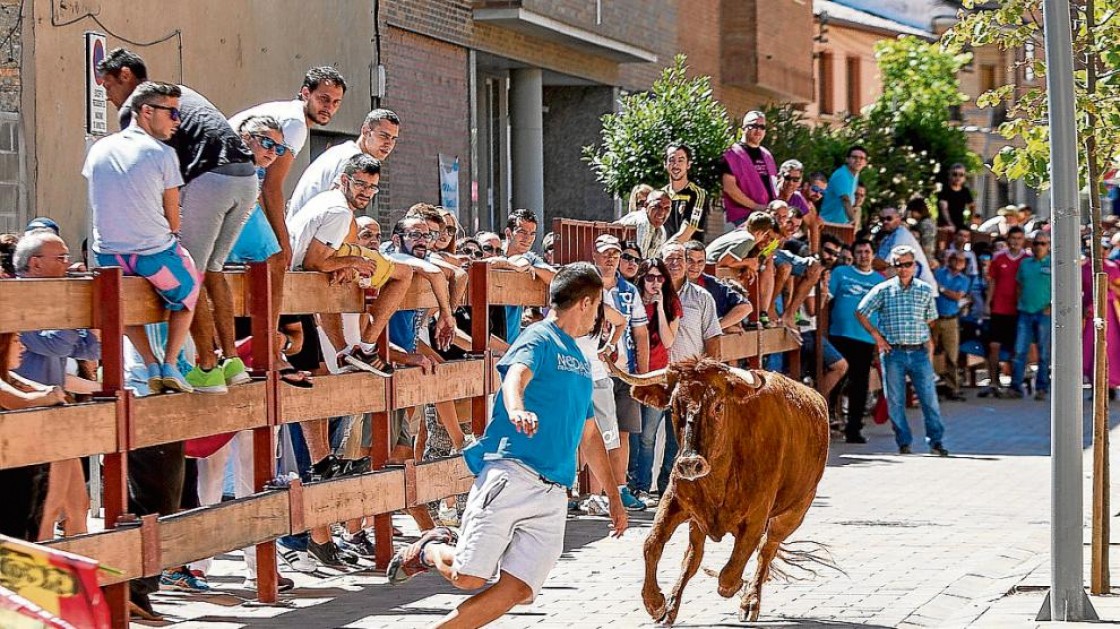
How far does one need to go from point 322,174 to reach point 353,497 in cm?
205

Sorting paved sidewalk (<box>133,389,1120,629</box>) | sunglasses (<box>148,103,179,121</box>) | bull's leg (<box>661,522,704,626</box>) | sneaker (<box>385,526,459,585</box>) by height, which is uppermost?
sunglasses (<box>148,103,179,121</box>)

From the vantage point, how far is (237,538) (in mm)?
10078

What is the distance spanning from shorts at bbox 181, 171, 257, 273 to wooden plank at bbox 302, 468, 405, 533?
1474 millimetres

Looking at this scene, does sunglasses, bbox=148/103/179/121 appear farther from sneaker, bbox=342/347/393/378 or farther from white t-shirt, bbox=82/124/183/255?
sneaker, bbox=342/347/393/378

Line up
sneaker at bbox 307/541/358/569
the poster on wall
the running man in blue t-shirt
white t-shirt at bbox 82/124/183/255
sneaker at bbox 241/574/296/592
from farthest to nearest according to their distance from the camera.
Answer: the poster on wall
sneaker at bbox 307/541/358/569
sneaker at bbox 241/574/296/592
white t-shirt at bbox 82/124/183/255
the running man in blue t-shirt

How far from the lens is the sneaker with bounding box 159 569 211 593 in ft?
36.0

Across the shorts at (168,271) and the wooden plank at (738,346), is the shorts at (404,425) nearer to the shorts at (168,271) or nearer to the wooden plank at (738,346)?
the shorts at (168,271)

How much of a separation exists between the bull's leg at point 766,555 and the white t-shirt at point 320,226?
2.94m

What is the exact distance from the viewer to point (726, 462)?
392 inches

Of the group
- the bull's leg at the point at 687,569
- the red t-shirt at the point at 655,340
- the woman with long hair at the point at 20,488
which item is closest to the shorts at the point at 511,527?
the bull's leg at the point at 687,569

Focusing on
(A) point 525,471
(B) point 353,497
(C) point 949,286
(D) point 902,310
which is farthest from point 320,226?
(C) point 949,286

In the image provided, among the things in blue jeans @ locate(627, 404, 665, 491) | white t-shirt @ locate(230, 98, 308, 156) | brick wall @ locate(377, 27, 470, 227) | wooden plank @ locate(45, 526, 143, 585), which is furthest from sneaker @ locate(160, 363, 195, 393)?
brick wall @ locate(377, 27, 470, 227)

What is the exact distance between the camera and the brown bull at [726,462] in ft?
32.1

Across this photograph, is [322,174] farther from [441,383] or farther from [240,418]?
[240,418]
